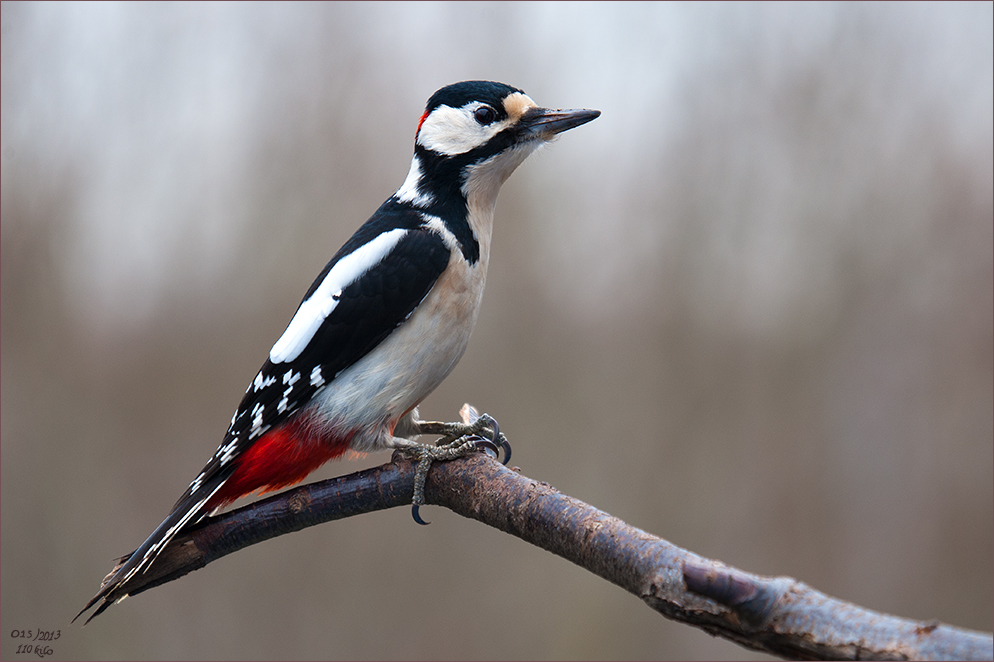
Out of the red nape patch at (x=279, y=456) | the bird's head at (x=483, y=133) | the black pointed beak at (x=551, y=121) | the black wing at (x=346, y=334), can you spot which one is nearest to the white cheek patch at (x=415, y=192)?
the bird's head at (x=483, y=133)

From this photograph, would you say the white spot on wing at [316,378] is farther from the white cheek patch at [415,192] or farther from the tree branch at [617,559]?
the white cheek patch at [415,192]

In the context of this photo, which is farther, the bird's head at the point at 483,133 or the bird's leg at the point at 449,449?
the bird's head at the point at 483,133

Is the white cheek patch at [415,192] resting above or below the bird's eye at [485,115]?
below

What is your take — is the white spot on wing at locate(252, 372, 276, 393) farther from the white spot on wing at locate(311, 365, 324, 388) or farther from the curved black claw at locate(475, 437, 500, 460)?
the curved black claw at locate(475, 437, 500, 460)

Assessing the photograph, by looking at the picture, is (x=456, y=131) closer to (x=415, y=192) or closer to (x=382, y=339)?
(x=415, y=192)

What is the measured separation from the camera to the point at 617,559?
1098mm

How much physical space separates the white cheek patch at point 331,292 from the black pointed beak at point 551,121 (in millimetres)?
410

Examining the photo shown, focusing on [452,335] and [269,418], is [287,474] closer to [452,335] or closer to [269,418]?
[269,418]

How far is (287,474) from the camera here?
68.3 inches

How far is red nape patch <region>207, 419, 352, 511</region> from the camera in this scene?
167cm

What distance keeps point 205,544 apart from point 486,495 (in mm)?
595

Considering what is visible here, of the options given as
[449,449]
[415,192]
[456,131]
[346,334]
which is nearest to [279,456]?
[346,334]

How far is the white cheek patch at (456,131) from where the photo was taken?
5.96 ft

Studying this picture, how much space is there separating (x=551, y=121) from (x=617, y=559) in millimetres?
1102
